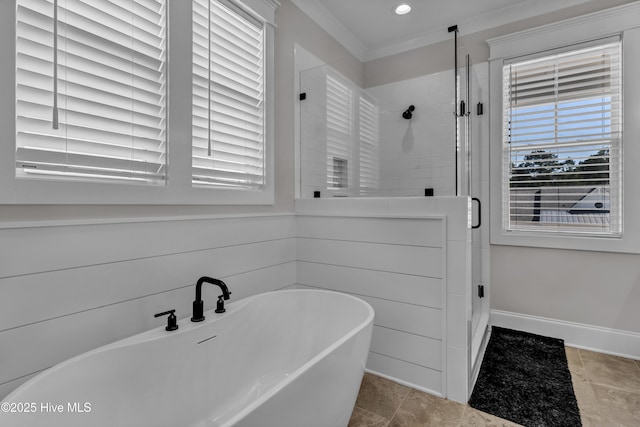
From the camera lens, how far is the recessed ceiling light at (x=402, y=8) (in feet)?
8.25

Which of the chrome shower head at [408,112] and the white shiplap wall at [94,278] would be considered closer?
the white shiplap wall at [94,278]

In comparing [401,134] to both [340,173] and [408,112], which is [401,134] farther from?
[340,173]

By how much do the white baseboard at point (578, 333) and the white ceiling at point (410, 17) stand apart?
2.48 m

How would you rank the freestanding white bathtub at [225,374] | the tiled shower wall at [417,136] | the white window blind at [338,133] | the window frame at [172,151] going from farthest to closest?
1. the white window blind at [338,133]
2. the tiled shower wall at [417,136]
3. the window frame at [172,151]
4. the freestanding white bathtub at [225,374]

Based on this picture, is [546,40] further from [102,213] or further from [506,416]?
[102,213]

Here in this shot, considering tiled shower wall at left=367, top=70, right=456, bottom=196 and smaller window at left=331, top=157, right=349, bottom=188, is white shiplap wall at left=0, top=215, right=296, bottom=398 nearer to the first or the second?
smaller window at left=331, top=157, right=349, bottom=188

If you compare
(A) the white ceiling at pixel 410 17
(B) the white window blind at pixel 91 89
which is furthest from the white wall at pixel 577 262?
(B) the white window blind at pixel 91 89

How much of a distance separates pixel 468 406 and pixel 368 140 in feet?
6.01

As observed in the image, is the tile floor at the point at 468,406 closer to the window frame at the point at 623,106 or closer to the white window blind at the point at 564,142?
the window frame at the point at 623,106

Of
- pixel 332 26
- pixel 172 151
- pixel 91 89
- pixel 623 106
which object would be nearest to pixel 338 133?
pixel 332 26

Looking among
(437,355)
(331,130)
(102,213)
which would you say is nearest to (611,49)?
(331,130)

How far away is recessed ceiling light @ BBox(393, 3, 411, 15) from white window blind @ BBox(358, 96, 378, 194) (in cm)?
84

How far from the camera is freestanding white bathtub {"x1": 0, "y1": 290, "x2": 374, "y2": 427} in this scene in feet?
3.05

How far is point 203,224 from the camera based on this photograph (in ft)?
5.56
